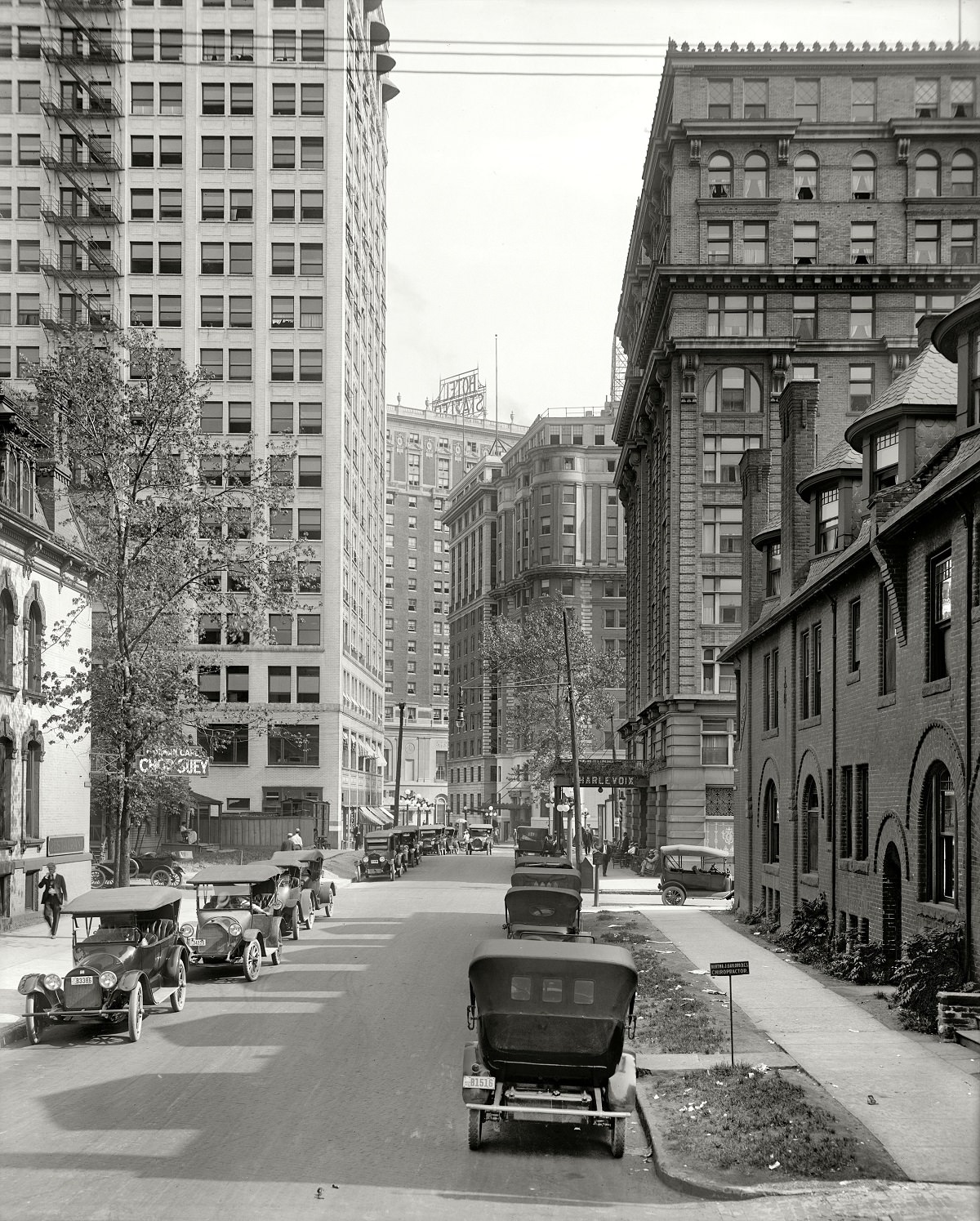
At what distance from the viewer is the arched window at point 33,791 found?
33062mm

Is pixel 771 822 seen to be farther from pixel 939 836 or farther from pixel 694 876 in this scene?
pixel 939 836

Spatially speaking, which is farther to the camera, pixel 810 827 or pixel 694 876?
pixel 694 876

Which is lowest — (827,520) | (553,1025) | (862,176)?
(553,1025)

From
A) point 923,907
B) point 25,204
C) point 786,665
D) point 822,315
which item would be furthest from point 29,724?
point 25,204

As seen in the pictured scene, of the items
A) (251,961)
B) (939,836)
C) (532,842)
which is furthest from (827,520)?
(532,842)

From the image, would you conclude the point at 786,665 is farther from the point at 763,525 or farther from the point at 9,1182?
the point at 9,1182

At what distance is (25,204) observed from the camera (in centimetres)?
7362

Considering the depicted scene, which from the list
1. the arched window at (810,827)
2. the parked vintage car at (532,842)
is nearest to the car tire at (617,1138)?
the arched window at (810,827)

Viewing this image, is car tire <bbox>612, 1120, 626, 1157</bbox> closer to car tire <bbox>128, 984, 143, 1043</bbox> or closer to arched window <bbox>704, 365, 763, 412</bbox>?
car tire <bbox>128, 984, 143, 1043</bbox>

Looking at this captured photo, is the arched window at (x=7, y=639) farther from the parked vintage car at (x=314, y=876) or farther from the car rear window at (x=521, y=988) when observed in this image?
the car rear window at (x=521, y=988)

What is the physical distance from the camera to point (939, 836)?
65.1ft

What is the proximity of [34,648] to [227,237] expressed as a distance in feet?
158

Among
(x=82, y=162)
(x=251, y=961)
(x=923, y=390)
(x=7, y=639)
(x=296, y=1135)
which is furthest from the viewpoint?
(x=82, y=162)

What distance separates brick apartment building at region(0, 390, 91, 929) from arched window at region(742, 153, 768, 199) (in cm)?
3578
